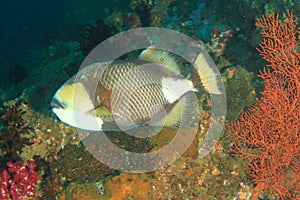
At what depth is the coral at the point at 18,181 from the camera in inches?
151

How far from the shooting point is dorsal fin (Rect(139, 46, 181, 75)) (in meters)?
2.78

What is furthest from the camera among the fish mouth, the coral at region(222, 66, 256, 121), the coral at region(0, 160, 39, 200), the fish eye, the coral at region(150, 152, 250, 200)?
the coral at region(222, 66, 256, 121)

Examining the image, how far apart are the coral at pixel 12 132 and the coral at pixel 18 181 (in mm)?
353

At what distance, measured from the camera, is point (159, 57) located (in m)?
2.80

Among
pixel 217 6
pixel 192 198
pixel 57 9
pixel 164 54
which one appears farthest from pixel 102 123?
pixel 57 9

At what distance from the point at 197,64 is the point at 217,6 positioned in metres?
6.27

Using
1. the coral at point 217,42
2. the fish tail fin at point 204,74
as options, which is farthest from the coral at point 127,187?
the coral at point 217,42

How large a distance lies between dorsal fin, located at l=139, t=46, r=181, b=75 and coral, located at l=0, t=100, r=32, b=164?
270 centimetres

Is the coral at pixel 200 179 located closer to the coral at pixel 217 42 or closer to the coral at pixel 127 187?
the coral at pixel 127 187

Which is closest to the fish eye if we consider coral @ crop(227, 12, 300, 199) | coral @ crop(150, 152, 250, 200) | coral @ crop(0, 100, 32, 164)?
coral @ crop(150, 152, 250, 200)

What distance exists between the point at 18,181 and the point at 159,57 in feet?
9.17

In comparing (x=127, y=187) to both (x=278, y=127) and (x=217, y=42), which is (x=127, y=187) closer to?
(x=278, y=127)

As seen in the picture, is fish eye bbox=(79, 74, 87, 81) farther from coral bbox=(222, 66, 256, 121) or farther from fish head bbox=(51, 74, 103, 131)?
coral bbox=(222, 66, 256, 121)

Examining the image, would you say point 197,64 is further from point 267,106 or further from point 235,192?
point 235,192
